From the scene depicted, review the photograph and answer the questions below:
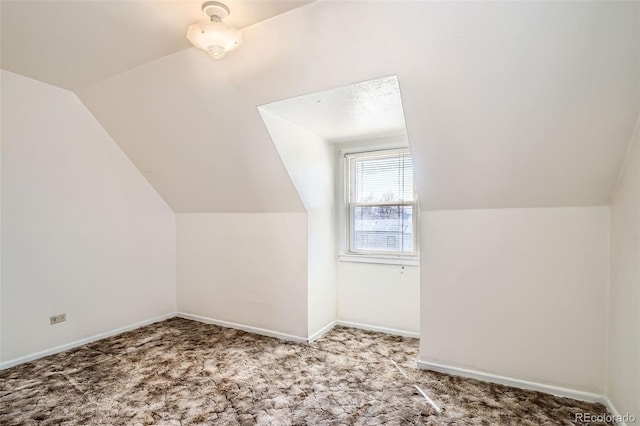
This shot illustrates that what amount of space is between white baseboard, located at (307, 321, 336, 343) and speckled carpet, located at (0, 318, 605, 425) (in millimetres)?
133

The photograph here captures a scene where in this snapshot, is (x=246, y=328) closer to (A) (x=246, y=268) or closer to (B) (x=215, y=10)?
(A) (x=246, y=268)

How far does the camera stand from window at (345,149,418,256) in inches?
148

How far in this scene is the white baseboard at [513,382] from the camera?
7.75 feet

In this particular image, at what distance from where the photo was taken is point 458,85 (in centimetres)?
204

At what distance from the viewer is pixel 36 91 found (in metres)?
3.00

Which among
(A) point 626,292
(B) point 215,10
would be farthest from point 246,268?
(A) point 626,292

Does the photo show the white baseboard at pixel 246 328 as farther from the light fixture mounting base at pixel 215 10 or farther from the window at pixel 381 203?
the light fixture mounting base at pixel 215 10

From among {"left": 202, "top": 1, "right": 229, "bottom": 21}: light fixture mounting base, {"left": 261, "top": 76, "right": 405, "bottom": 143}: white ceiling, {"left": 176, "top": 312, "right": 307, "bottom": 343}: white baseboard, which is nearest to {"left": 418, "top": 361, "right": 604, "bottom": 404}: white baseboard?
{"left": 176, "top": 312, "right": 307, "bottom": 343}: white baseboard

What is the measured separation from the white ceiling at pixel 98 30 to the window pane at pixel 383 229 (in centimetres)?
252

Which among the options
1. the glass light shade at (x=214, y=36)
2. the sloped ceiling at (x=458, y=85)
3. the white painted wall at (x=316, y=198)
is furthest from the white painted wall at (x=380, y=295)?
the glass light shade at (x=214, y=36)

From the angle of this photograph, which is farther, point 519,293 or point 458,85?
point 519,293

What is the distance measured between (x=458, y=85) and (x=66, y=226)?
3819 mm

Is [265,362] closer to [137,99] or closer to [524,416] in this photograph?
[524,416]

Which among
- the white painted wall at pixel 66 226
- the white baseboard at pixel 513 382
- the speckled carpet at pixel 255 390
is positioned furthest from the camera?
the white painted wall at pixel 66 226
